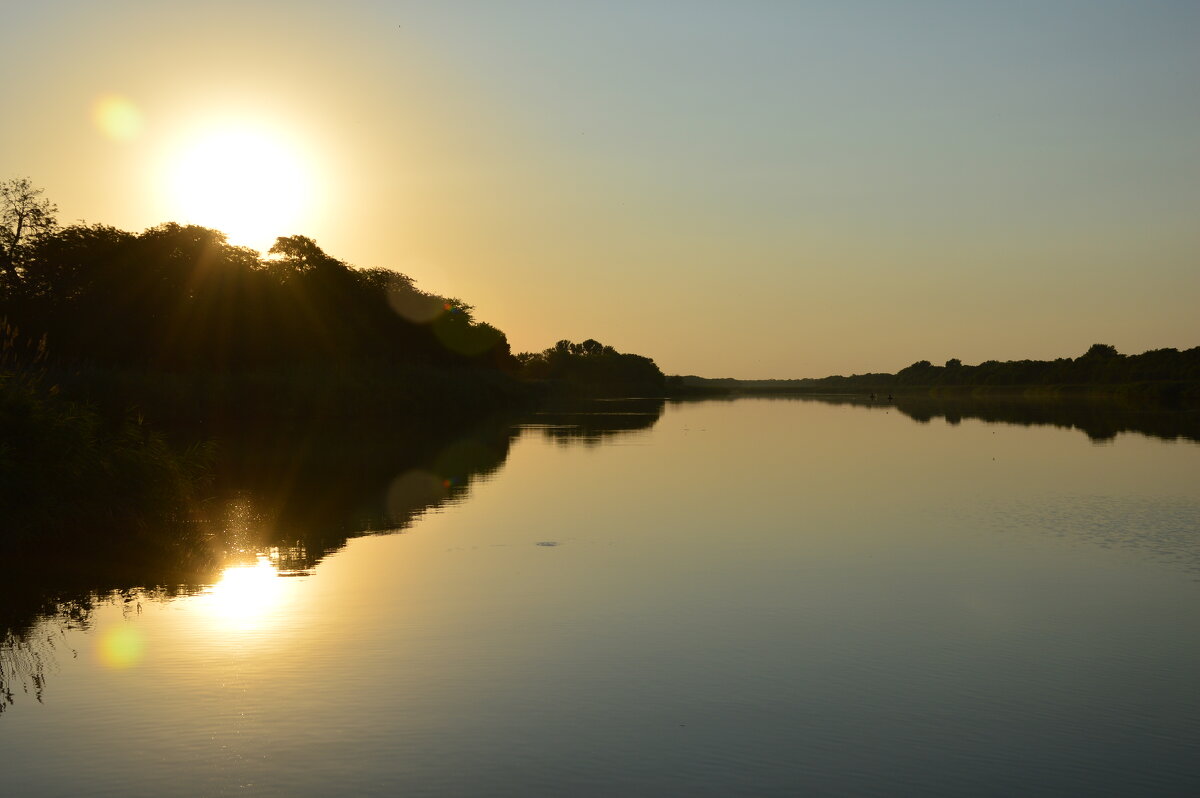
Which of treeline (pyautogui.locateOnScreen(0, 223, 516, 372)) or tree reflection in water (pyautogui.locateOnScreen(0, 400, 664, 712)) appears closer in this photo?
tree reflection in water (pyautogui.locateOnScreen(0, 400, 664, 712))

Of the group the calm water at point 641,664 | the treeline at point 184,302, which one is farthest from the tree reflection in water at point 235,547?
the treeline at point 184,302

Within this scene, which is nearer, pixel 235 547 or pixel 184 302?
pixel 235 547

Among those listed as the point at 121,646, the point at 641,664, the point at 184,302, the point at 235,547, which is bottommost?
the point at 641,664

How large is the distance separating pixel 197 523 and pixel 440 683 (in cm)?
1116

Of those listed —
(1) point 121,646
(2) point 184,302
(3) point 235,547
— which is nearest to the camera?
(1) point 121,646

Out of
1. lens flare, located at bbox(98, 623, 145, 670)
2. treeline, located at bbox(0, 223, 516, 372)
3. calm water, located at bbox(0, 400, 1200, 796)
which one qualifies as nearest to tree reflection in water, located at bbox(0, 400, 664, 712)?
lens flare, located at bbox(98, 623, 145, 670)

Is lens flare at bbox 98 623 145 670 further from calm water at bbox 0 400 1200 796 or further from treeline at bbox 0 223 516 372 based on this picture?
treeline at bbox 0 223 516 372

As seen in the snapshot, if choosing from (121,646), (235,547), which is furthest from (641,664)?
(235,547)

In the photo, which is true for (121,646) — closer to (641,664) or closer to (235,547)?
(641,664)

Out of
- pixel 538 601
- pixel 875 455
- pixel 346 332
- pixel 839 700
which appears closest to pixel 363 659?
pixel 538 601

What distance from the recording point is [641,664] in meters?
9.99

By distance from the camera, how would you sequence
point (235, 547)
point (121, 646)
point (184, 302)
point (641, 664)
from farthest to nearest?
point (184, 302) < point (235, 547) < point (121, 646) < point (641, 664)

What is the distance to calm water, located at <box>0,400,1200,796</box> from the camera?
7309 mm

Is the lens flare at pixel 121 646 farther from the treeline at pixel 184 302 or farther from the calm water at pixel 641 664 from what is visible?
the treeline at pixel 184 302
